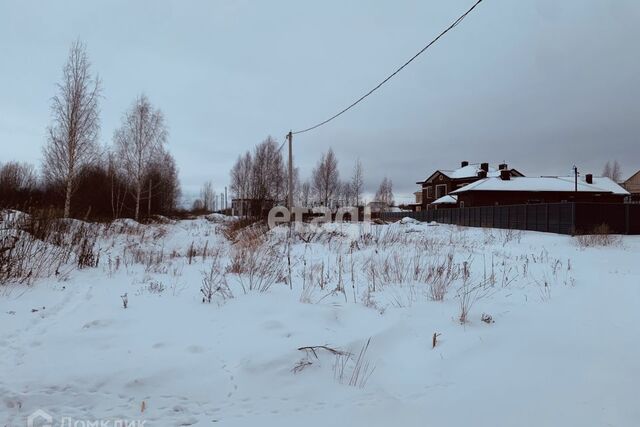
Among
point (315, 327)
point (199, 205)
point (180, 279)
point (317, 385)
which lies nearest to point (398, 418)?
point (317, 385)

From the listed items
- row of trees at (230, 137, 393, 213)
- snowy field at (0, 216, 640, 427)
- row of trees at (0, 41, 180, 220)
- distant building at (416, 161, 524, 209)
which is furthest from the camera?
distant building at (416, 161, 524, 209)

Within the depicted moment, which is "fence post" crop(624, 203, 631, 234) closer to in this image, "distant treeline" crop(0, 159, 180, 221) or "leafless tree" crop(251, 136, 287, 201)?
"leafless tree" crop(251, 136, 287, 201)

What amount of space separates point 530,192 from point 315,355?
1466 inches

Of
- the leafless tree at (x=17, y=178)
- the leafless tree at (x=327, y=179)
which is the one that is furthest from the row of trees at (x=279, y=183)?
the leafless tree at (x=17, y=178)

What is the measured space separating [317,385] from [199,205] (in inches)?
3301

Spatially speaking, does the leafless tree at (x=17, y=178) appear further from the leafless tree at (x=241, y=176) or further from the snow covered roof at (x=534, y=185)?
the snow covered roof at (x=534, y=185)

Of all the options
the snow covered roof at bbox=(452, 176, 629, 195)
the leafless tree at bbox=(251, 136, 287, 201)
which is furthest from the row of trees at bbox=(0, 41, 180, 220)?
the snow covered roof at bbox=(452, 176, 629, 195)

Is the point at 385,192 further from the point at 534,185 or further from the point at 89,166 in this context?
the point at 89,166

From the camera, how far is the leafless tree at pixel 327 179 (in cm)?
4266

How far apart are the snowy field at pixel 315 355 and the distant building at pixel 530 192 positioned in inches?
1237

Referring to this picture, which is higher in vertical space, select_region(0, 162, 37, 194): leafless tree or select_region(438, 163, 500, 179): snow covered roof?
select_region(438, 163, 500, 179): snow covered roof

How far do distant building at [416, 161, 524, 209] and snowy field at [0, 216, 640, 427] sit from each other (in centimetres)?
4151

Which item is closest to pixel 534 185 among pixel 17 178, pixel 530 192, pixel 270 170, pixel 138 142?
pixel 530 192

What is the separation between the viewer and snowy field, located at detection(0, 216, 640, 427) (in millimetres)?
2053
